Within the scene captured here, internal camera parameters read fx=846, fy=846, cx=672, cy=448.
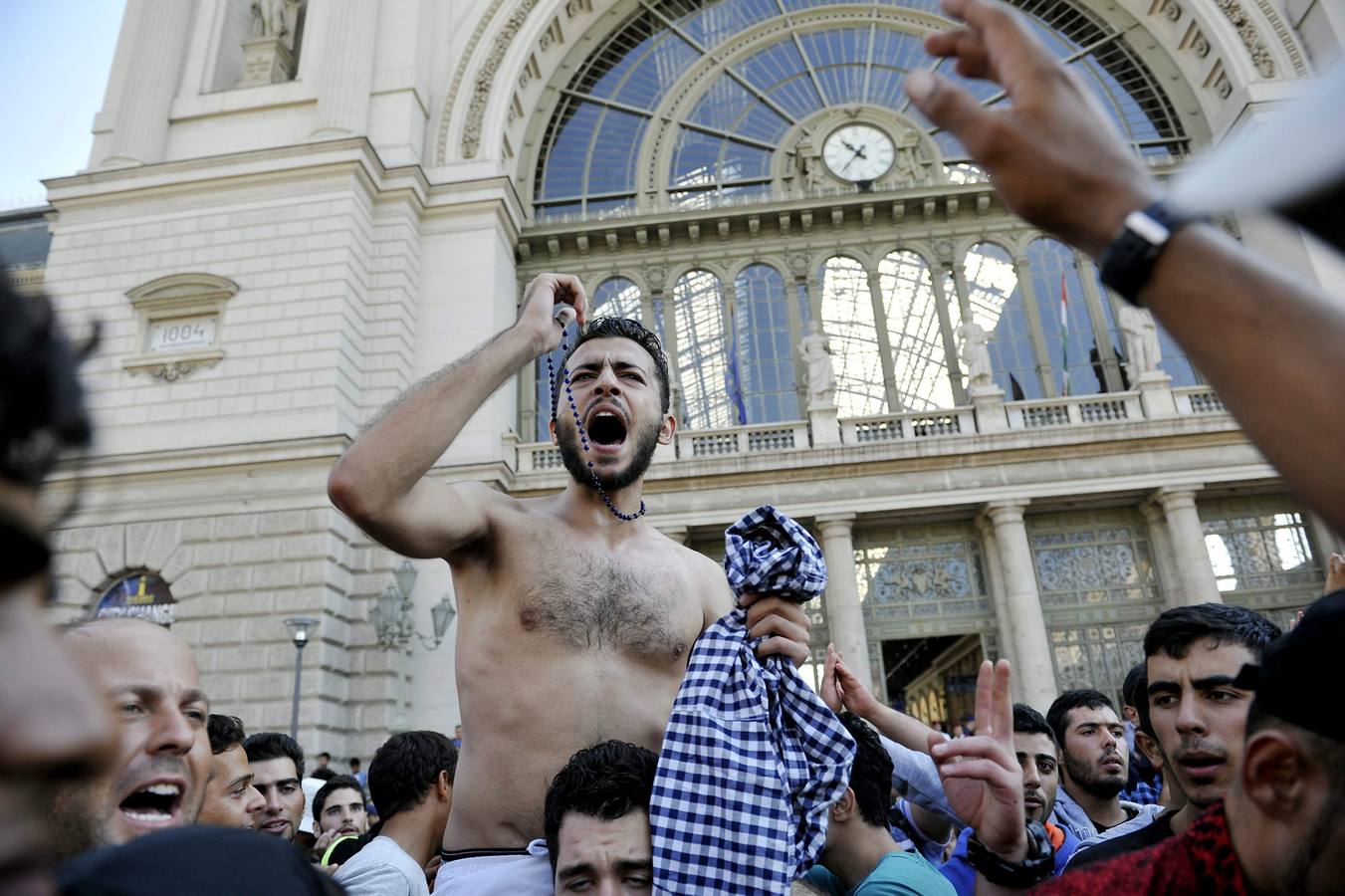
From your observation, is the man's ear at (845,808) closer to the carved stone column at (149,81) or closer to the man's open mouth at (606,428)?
the man's open mouth at (606,428)

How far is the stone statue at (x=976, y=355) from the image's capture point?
53.9ft

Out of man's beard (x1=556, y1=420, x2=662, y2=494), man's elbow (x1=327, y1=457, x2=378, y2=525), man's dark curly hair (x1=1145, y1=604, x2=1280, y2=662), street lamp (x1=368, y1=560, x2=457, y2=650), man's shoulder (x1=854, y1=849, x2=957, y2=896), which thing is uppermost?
street lamp (x1=368, y1=560, x2=457, y2=650)

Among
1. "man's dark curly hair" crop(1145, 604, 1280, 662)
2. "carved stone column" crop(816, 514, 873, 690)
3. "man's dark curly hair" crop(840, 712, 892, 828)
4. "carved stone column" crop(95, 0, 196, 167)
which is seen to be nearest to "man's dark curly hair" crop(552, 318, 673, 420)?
"man's dark curly hair" crop(840, 712, 892, 828)

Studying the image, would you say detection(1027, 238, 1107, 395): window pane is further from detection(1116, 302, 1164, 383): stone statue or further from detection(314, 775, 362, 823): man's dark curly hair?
detection(314, 775, 362, 823): man's dark curly hair

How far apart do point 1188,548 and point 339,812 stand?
48.4 feet

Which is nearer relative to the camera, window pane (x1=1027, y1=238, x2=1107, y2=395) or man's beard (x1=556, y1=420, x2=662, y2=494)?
man's beard (x1=556, y1=420, x2=662, y2=494)

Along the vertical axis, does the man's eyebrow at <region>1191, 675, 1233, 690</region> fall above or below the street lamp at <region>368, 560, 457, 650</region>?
below

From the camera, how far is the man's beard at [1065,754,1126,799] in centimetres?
465

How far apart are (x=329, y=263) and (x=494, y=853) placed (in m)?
15.6

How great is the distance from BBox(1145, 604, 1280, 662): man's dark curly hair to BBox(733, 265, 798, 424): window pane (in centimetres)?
1496

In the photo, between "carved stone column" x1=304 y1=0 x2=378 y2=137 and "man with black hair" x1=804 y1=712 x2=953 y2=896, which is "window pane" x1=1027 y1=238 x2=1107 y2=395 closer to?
"carved stone column" x1=304 y1=0 x2=378 y2=137

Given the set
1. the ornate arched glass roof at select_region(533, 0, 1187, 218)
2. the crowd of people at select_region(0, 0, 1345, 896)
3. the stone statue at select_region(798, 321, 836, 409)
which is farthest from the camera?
the ornate arched glass roof at select_region(533, 0, 1187, 218)

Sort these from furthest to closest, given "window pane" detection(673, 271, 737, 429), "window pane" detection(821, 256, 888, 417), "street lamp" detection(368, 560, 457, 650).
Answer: "window pane" detection(673, 271, 737, 429), "window pane" detection(821, 256, 888, 417), "street lamp" detection(368, 560, 457, 650)

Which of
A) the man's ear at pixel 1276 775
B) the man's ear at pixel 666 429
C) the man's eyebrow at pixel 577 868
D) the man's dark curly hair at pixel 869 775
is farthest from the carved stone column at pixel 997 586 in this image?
the man's ear at pixel 1276 775
